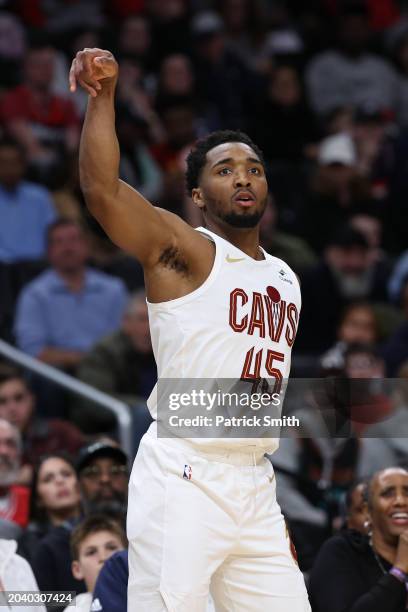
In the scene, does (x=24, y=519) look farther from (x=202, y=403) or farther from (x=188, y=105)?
(x=188, y=105)

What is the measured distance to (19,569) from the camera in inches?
209

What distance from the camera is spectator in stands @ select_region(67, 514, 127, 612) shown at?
5.52 metres

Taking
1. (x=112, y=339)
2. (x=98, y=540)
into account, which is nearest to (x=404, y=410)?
(x=112, y=339)

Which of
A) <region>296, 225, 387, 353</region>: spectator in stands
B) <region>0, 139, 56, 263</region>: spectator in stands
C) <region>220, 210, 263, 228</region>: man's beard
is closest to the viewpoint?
<region>220, 210, 263, 228</region>: man's beard

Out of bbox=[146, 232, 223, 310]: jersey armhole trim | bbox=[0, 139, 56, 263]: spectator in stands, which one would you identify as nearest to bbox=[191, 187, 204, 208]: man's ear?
bbox=[146, 232, 223, 310]: jersey armhole trim

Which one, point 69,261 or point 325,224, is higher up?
point 325,224

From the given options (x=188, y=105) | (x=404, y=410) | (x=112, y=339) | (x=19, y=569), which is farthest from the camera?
(x=188, y=105)

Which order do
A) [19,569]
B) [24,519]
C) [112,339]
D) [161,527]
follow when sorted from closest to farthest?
[161,527], [19,569], [24,519], [112,339]

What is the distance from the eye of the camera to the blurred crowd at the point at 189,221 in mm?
6613

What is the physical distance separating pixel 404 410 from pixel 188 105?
4.53 meters

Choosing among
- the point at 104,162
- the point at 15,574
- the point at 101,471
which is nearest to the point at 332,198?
the point at 101,471

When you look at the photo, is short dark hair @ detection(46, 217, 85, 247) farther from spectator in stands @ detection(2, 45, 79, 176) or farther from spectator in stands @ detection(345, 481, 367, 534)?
spectator in stands @ detection(345, 481, 367, 534)

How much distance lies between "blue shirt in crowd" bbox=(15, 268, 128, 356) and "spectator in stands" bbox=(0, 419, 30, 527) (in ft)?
6.00

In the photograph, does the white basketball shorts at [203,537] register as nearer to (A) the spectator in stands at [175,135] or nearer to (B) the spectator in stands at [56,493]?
(B) the spectator in stands at [56,493]
